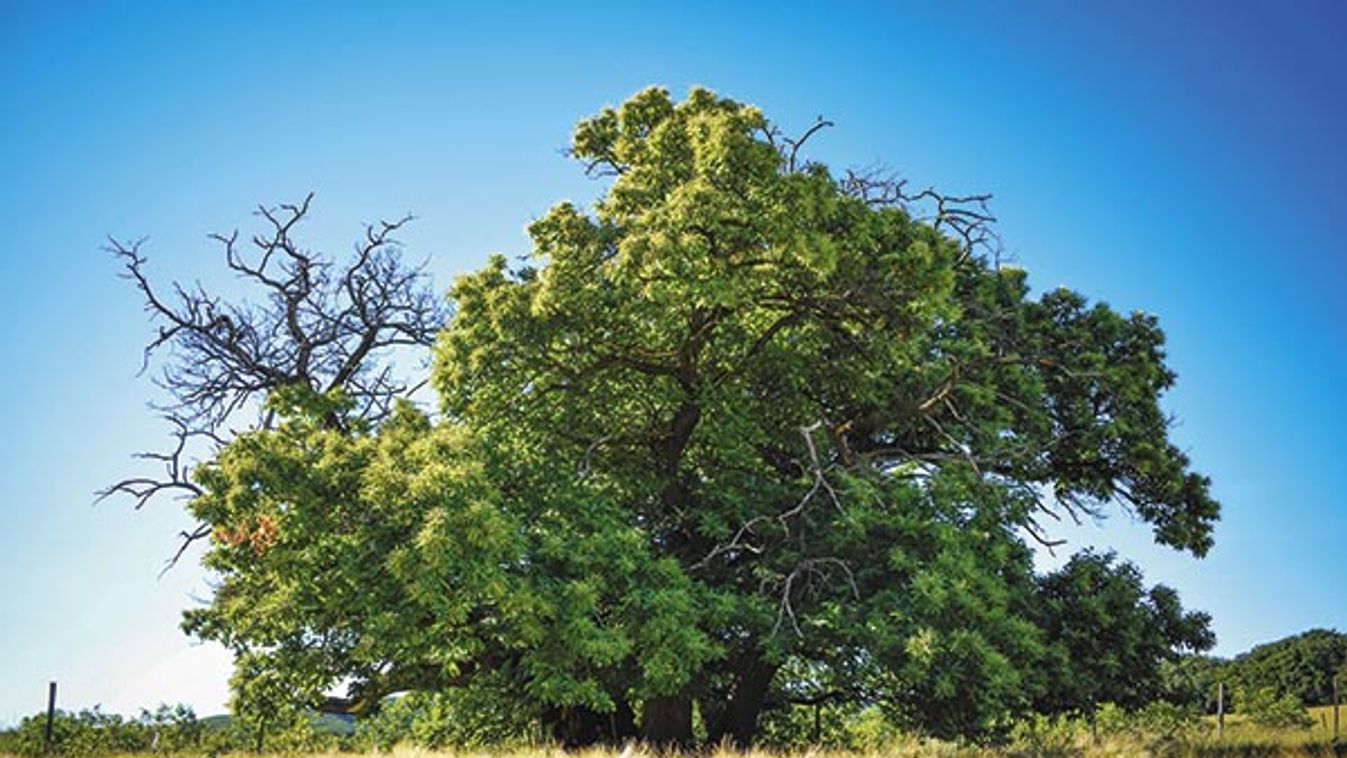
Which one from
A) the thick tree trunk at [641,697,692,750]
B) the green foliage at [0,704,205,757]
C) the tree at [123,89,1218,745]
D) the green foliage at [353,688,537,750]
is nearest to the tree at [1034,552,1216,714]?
the tree at [123,89,1218,745]

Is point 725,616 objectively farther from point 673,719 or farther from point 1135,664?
point 1135,664

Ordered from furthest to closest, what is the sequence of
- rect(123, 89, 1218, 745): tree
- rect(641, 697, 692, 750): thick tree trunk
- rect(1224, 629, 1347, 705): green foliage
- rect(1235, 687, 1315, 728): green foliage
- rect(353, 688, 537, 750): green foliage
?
rect(1224, 629, 1347, 705): green foliage, rect(1235, 687, 1315, 728): green foliage, rect(641, 697, 692, 750): thick tree trunk, rect(353, 688, 537, 750): green foliage, rect(123, 89, 1218, 745): tree

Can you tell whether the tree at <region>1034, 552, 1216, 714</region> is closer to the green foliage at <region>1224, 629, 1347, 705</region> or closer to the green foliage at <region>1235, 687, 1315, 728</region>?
the green foliage at <region>1235, 687, 1315, 728</region>

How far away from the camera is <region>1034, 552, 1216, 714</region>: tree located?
20.7 metres

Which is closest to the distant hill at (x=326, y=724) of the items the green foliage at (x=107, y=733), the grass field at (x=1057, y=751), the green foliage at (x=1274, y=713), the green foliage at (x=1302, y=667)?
the green foliage at (x=107, y=733)

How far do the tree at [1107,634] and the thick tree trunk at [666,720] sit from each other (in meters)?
6.36

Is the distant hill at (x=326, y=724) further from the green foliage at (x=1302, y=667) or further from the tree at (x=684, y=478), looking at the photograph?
the green foliage at (x=1302, y=667)

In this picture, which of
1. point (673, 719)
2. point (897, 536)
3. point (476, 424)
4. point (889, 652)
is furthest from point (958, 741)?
point (476, 424)

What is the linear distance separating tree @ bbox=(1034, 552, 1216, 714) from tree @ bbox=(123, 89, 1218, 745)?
91 cm

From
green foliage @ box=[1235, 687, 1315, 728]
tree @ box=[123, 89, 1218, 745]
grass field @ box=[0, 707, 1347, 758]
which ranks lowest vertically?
green foliage @ box=[1235, 687, 1315, 728]

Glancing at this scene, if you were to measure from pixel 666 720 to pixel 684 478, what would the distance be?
4.48 meters

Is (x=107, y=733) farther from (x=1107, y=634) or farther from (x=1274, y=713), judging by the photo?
(x=1274, y=713)

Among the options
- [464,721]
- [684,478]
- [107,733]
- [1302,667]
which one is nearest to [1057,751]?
[684,478]

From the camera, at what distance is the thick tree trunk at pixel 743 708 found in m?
21.1
